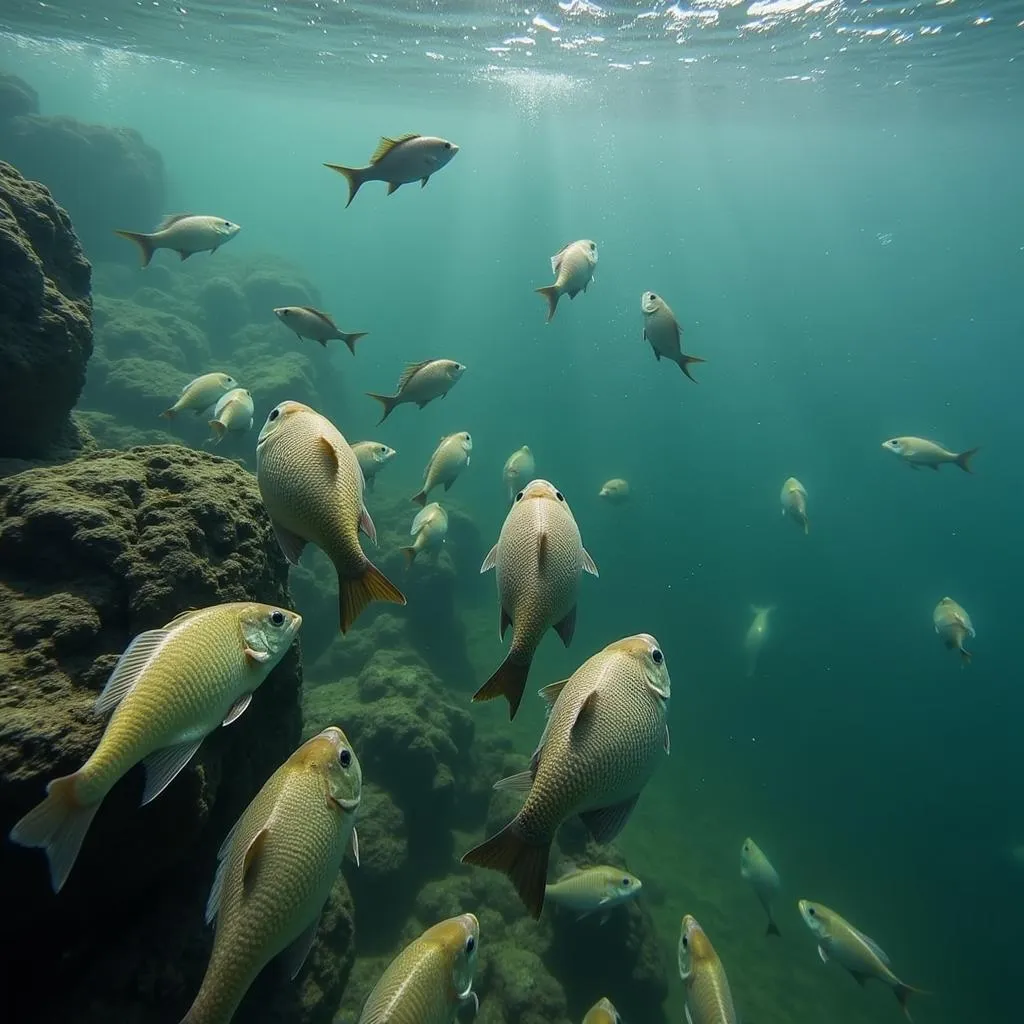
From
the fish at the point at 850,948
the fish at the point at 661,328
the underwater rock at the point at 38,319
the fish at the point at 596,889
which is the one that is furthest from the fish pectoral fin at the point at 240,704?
the fish at the point at 850,948

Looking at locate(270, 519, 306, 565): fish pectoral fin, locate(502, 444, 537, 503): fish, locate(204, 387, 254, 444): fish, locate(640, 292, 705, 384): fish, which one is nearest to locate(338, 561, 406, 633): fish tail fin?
locate(270, 519, 306, 565): fish pectoral fin

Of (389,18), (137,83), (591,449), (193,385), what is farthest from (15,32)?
(591,449)

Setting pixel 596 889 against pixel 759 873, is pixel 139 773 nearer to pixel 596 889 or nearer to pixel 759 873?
pixel 596 889

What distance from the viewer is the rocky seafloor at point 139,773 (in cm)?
210

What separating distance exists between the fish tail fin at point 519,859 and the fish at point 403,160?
459 cm

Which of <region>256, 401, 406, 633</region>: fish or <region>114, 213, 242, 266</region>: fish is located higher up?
<region>256, 401, 406, 633</region>: fish

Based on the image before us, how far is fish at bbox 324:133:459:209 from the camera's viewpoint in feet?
14.6

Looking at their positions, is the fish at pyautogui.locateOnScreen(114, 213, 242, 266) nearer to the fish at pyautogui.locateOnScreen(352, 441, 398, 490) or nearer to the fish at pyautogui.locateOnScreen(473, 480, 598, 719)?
the fish at pyautogui.locateOnScreen(352, 441, 398, 490)

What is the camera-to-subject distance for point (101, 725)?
6.51 feet

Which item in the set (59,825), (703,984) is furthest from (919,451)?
(59,825)

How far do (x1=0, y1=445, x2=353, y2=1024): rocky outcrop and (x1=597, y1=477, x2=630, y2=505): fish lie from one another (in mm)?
9041

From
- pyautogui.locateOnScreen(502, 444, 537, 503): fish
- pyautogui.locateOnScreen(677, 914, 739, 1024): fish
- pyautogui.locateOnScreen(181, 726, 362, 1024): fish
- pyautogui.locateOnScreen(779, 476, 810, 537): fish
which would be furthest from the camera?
pyautogui.locateOnScreen(779, 476, 810, 537): fish

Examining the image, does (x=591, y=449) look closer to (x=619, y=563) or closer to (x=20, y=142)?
(x=619, y=563)

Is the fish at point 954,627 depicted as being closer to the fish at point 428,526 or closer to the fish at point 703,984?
the fish at point 703,984
